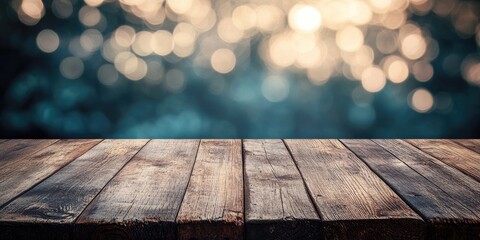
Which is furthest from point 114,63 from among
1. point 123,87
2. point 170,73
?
point 170,73

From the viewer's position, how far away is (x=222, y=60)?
2492 millimetres

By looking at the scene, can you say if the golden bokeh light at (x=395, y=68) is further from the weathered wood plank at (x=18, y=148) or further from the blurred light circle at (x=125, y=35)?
the weathered wood plank at (x=18, y=148)

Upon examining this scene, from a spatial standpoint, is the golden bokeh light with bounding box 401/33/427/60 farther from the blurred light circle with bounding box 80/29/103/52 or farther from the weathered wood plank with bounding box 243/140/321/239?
the blurred light circle with bounding box 80/29/103/52

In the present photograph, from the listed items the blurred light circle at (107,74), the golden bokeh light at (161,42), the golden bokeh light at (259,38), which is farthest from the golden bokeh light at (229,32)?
the blurred light circle at (107,74)

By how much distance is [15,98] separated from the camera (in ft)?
8.11

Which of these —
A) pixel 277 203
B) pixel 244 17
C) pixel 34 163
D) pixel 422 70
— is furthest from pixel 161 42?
pixel 277 203

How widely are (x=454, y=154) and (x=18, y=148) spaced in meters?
1.37

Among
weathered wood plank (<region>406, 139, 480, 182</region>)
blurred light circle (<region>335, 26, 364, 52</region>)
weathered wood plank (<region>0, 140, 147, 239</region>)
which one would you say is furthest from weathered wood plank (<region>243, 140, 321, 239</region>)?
blurred light circle (<region>335, 26, 364, 52</region>)

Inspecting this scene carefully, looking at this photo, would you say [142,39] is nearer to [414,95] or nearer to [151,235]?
[414,95]

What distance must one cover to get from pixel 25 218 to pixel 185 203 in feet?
0.98

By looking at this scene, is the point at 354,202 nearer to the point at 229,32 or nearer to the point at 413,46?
the point at 229,32

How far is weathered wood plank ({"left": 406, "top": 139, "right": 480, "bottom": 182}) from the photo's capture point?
133 centimetres

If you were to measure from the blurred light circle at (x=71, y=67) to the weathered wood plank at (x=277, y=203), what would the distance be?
4.47 feet

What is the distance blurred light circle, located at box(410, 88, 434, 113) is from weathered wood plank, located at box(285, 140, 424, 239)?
1274 millimetres
